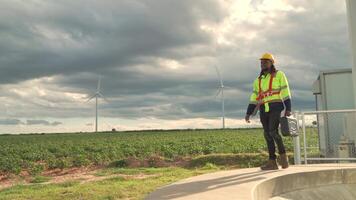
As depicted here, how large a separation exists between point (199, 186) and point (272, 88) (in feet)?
7.99

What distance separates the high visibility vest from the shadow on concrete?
4.15ft

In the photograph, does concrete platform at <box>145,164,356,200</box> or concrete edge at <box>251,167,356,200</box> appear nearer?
concrete platform at <box>145,164,356,200</box>

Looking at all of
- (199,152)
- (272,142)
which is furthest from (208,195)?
(199,152)

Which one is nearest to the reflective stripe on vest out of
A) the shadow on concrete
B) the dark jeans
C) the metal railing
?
the dark jeans

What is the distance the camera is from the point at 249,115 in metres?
8.63

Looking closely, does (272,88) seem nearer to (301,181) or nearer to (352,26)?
(301,181)

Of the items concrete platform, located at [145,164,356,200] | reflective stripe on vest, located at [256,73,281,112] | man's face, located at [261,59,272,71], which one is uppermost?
man's face, located at [261,59,272,71]

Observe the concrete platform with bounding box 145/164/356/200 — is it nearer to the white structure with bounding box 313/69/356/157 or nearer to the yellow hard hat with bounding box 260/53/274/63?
the yellow hard hat with bounding box 260/53/274/63

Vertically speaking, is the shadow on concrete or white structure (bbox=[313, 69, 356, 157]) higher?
white structure (bbox=[313, 69, 356, 157])

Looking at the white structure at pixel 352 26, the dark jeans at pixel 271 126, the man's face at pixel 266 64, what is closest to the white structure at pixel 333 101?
the white structure at pixel 352 26

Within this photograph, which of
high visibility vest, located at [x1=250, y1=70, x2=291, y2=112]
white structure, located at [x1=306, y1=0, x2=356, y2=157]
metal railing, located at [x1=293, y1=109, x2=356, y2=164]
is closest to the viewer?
high visibility vest, located at [x1=250, y1=70, x2=291, y2=112]

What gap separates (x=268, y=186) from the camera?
6.92 metres

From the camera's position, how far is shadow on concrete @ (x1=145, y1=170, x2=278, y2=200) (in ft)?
19.9

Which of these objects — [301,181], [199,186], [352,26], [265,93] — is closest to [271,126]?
[265,93]
